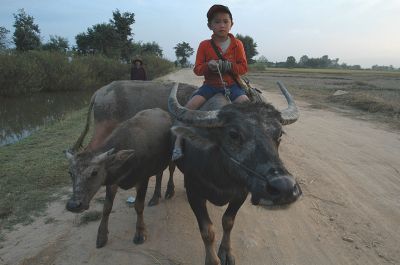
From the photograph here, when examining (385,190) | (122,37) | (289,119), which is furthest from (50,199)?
(122,37)

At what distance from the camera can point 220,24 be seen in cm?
428

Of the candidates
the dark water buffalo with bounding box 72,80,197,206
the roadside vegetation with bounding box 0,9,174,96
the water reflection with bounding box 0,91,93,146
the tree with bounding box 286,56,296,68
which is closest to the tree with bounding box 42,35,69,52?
the roadside vegetation with bounding box 0,9,174,96

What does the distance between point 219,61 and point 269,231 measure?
2.10 m

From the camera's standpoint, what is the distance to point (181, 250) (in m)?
3.80

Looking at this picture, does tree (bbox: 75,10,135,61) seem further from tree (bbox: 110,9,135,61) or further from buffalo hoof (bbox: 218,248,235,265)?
buffalo hoof (bbox: 218,248,235,265)

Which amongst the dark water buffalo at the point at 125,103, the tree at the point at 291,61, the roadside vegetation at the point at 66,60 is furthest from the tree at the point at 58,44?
the tree at the point at 291,61

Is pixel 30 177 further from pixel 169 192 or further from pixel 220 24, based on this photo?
pixel 220 24

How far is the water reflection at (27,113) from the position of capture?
11980 mm

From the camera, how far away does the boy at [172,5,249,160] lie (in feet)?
13.4

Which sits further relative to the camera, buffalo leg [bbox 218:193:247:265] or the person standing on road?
the person standing on road

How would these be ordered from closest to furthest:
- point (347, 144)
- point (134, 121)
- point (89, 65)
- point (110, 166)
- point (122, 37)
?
point (110, 166) < point (134, 121) < point (347, 144) < point (89, 65) < point (122, 37)

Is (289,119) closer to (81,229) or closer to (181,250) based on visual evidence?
(181,250)

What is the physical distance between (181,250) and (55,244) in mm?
1434

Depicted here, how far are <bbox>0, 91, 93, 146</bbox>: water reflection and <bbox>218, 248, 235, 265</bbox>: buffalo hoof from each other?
8957 millimetres
